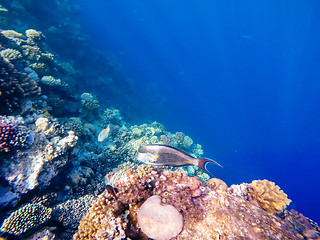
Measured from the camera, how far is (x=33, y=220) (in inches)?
118

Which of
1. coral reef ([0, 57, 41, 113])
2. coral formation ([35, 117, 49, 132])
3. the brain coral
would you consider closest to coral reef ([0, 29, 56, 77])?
coral reef ([0, 57, 41, 113])

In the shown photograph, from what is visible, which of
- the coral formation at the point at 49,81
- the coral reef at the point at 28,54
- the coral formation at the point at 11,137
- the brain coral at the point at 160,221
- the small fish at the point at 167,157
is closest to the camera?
the brain coral at the point at 160,221

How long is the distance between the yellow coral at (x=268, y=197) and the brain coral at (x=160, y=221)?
1.98 meters

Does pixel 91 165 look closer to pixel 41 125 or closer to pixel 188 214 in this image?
pixel 41 125

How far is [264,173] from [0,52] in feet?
235

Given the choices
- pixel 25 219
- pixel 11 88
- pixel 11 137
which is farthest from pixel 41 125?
pixel 25 219

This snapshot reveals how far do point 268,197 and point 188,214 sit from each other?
192 centimetres

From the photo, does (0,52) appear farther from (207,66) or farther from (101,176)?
(207,66)

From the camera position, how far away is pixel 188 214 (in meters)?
2.28

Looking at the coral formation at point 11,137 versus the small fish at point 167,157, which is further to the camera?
the coral formation at point 11,137

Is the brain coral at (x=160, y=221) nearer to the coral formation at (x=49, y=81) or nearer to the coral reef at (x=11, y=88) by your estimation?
Result: the coral reef at (x=11, y=88)

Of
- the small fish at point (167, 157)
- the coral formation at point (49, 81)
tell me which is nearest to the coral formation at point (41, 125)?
the small fish at point (167, 157)

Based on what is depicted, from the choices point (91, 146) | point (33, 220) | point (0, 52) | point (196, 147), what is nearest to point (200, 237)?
point (33, 220)

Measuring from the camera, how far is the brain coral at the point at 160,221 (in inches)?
79.9
